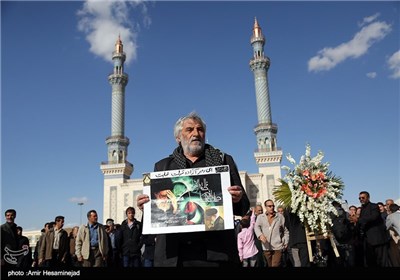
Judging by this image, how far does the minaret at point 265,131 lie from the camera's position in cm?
3144

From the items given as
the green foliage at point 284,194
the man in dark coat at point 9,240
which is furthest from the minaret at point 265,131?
the man in dark coat at point 9,240

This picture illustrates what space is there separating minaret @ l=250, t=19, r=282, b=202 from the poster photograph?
2919cm

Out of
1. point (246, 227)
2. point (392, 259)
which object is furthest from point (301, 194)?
point (392, 259)

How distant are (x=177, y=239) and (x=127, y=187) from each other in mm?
31546

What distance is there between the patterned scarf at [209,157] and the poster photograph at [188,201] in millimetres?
162

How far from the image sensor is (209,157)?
226cm

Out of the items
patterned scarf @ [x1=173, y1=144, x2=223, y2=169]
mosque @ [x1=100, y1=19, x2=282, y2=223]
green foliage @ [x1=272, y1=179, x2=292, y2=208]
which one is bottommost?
patterned scarf @ [x1=173, y1=144, x2=223, y2=169]

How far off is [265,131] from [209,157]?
30.7 metres

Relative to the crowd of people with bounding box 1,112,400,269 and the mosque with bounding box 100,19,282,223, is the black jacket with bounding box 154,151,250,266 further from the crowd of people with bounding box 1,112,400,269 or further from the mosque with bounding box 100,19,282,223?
the mosque with bounding box 100,19,282,223

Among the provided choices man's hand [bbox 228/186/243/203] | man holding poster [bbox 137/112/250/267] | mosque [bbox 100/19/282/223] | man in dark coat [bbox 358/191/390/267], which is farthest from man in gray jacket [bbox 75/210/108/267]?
mosque [bbox 100/19/282/223]

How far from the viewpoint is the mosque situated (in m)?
31.2

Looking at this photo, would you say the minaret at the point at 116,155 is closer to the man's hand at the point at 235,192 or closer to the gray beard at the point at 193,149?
the gray beard at the point at 193,149

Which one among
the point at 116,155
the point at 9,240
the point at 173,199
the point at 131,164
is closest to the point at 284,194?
the point at 173,199

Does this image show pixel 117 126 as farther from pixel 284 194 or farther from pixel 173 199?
pixel 173 199
